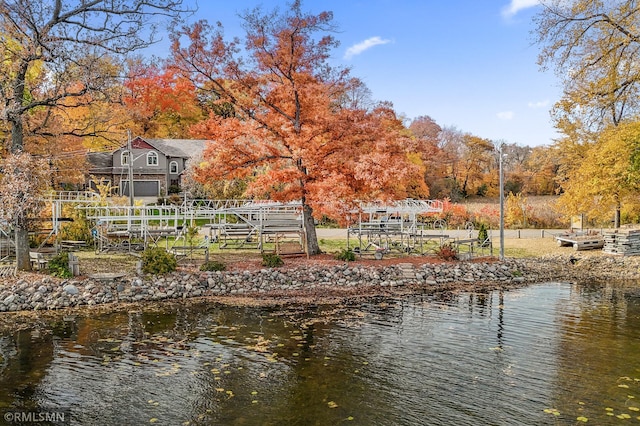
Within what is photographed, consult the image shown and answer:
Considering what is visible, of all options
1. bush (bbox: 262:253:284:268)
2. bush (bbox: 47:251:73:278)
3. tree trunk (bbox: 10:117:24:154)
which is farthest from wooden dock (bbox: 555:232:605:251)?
tree trunk (bbox: 10:117:24:154)

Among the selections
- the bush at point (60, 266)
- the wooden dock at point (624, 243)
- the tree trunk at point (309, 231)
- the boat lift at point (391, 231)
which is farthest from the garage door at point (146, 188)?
the wooden dock at point (624, 243)

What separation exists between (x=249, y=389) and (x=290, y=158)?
39.2 ft

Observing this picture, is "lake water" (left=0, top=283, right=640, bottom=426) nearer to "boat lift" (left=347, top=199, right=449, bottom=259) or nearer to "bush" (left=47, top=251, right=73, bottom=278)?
"bush" (left=47, top=251, right=73, bottom=278)

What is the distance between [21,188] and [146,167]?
34.0m

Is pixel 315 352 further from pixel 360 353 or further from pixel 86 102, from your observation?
pixel 86 102

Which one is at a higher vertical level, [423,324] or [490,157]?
[490,157]

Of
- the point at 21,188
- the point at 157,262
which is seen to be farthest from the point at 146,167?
the point at 157,262

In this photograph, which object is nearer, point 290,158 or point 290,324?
point 290,324

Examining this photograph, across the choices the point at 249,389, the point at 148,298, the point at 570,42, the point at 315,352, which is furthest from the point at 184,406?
the point at 570,42

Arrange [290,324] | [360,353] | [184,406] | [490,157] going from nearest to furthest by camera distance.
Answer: [184,406] → [360,353] → [290,324] → [490,157]

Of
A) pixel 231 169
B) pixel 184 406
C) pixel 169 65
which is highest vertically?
pixel 169 65

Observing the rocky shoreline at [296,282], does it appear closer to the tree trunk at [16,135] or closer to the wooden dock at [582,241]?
the wooden dock at [582,241]

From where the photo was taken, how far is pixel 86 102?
17219mm

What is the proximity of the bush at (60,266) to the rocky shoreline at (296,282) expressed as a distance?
56 cm
